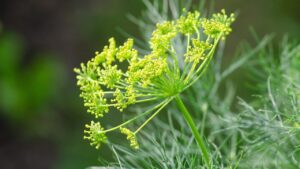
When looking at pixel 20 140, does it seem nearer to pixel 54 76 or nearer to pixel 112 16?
pixel 54 76

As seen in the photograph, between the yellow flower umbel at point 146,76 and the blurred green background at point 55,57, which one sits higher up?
the blurred green background at point 55,57

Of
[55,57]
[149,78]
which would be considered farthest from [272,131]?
[55,57]

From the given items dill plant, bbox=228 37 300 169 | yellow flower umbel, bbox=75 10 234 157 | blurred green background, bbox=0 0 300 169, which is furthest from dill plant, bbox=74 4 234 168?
blurred green background, bbox=0 0 300 169

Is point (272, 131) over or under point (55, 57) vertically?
under

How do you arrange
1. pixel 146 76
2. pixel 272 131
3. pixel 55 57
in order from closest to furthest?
pixel 146 76 → pixel 272 131 → pixel 55 57

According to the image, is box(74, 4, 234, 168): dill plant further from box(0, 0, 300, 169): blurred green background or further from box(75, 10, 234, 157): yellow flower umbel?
box(0, 0, 300, 169): blurred green background

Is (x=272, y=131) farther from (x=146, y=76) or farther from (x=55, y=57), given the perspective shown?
(x=55, y=57)

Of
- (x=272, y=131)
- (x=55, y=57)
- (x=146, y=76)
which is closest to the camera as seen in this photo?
(x=146, y=76)

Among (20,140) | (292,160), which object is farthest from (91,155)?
(292,160)

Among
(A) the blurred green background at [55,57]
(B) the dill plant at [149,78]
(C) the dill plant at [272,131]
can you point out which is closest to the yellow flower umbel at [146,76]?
(B) the dill plant at [149,78]

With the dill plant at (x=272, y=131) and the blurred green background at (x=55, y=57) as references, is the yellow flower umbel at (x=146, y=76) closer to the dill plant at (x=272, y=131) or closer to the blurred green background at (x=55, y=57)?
the dill plant at (x=272, y=131)
